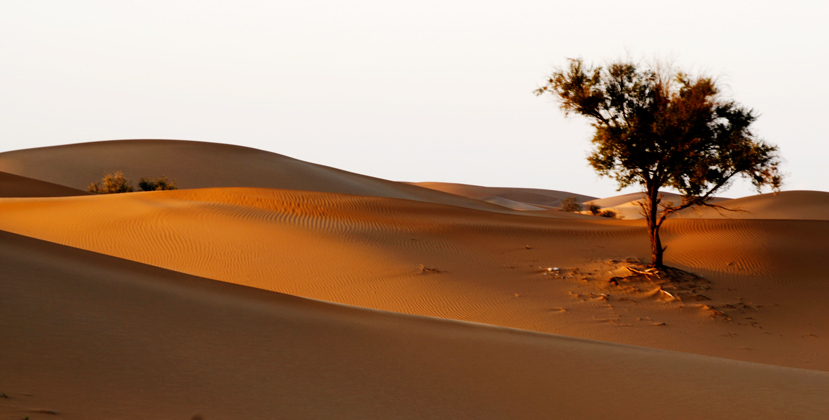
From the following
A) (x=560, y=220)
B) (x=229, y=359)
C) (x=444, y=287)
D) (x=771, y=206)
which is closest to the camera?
(x=229, y=359)

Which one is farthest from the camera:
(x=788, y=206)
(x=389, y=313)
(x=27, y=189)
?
(x=788, y=206)

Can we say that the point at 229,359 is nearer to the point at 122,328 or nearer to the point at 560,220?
the point at 122,328

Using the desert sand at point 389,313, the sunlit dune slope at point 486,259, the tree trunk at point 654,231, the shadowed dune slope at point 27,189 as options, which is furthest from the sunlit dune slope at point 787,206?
the shadowed dune slope at point 27,189

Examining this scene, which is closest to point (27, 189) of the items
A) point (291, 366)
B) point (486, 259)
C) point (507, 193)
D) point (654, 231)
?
point (486, 259)

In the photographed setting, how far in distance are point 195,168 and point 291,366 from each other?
162ft

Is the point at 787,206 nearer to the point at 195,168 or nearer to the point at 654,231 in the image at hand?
the point at 654,231

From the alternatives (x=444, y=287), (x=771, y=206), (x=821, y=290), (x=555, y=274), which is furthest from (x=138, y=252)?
(x=771, y=206)

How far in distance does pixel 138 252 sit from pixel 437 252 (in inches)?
321

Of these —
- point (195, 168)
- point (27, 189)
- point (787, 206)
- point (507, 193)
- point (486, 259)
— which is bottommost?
point (486, 259)

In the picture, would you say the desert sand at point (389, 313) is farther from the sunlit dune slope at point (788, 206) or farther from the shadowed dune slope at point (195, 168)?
the shadowed dune slope at point (195, 168)

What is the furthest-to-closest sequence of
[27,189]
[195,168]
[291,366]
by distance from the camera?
[195,168] < [27,189] < [291,366]

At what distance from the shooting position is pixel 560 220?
23.0m

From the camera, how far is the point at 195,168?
169 feet

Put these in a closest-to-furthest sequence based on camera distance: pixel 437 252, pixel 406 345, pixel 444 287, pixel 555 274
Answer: pixel 406 345 → pixel 444 287 → pixel 555 274 → pixel 437 252
